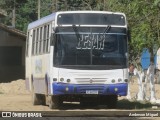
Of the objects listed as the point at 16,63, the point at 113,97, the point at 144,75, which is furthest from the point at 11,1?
the point at 113,97

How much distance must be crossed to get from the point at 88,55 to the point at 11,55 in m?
25.9

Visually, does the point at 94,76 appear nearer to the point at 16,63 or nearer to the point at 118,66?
the point at 118,66

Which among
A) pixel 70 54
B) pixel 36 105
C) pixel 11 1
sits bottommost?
pixel 36 105

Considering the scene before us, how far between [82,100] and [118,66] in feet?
7.26

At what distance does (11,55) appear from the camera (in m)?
45.8

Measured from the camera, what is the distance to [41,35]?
75.5 ft

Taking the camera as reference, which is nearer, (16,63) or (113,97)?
(113,97)

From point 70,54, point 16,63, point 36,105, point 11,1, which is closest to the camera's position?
point 70,54

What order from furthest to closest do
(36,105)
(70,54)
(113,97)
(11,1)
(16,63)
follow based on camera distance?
1. (11,1)
2. (16,63)
3. (36,105)
4. (113,97)
5. (70,54)

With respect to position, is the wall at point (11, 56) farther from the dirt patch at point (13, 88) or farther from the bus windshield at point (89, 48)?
the bus windshield at point (89, 48)

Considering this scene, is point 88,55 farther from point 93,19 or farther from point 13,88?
point 13,88

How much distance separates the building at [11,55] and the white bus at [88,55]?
949 inches

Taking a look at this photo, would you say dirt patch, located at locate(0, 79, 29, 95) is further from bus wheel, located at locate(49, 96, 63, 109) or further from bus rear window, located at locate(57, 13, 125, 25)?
bus rear window, located at locate(57, 13, 125, 25)

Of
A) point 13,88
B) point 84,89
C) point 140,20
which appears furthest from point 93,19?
point 13,88
